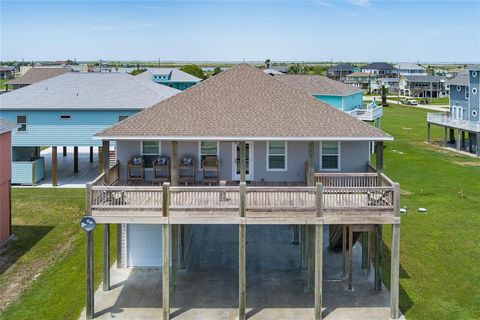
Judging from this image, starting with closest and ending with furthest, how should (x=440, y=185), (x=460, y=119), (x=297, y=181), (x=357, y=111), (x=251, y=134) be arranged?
(x=251, y=134), (x=297, y=181), (x=440, y=185), (x=357, y=111), (x=460, y=119)

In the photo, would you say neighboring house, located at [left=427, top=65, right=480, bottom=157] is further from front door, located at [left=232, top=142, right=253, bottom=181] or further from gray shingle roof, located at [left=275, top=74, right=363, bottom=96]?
front door, located at [left=232, top=142, right=253, bottom=181]

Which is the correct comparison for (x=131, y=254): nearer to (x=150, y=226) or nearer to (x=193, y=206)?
(x=150, y=226)

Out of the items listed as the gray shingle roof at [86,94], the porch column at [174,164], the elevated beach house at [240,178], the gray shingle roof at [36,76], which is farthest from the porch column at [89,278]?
the gray shingle roof at [36,76]

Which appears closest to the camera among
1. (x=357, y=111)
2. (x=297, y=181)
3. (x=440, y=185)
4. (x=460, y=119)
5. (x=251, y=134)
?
(x=251, y=134)

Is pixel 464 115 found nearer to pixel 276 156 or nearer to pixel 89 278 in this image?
pixel 276 156

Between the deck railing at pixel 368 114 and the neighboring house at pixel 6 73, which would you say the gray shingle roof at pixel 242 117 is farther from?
the neighboring house at pixel 6 73

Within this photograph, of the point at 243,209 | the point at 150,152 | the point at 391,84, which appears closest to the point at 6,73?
the point at 391,84

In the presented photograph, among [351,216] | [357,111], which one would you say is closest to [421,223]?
[351,216]
